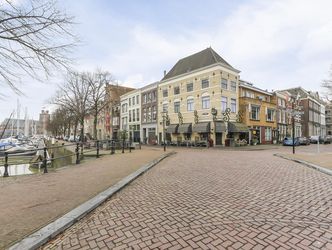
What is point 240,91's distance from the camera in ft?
101

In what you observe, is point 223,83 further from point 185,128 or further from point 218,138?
point 185,128

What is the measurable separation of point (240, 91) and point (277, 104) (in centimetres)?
1158

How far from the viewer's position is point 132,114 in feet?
143

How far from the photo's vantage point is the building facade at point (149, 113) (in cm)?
3703

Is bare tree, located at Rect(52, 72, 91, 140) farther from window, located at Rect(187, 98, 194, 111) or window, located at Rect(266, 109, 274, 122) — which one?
window, located at Rect(266, 109, 274, 122)

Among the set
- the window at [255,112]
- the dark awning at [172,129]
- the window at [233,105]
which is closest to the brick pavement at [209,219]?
the window at [233,105]

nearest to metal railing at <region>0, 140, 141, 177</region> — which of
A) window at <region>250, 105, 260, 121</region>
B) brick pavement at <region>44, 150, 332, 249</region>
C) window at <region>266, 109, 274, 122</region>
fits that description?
brick pavement at <region>44, 150, 332, 249</region>

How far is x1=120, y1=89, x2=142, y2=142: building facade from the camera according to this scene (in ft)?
137

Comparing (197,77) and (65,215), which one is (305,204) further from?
(197,77)

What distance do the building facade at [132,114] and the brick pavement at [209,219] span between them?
113 ft

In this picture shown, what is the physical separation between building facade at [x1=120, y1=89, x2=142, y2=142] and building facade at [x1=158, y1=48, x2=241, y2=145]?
8.95 meters

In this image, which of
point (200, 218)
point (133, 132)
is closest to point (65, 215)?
point (200, 218)

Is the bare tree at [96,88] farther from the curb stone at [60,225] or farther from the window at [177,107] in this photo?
the curb stone at [60,225]

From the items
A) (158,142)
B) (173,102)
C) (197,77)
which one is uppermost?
(197,77)
